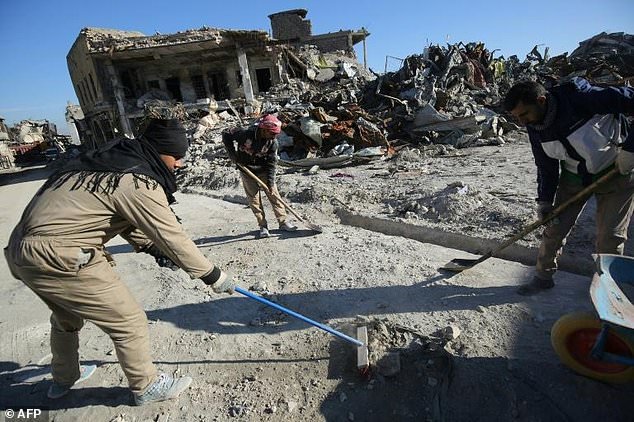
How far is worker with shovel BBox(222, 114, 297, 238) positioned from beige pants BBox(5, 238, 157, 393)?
9.18 ft

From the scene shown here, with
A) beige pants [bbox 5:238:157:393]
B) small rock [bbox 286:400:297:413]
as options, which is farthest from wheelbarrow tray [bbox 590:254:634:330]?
beige pants [bbox 5:238:157:393]

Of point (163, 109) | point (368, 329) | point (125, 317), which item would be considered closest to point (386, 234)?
point (368, 329)

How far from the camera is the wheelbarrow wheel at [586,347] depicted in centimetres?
188

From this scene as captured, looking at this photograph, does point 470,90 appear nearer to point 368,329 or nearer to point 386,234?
point 386,234

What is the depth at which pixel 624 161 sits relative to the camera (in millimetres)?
2064

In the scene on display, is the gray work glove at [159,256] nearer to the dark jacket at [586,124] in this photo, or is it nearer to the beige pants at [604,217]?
the dark jacket at [586,124]

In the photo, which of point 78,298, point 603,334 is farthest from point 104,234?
point 603,334

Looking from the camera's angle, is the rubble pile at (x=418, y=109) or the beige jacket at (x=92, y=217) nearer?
the beige jacket at (x=92, y=217)

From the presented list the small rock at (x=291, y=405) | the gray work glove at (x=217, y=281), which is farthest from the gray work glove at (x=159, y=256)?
the small rock at (x=291, y=405)

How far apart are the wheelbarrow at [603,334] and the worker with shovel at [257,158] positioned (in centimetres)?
344

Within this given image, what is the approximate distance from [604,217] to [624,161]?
528mm

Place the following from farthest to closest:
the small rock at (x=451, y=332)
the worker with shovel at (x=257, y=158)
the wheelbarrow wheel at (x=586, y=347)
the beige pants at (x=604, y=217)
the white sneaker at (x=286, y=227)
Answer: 1. the white sneaker at (x=286, y=227)
2. the worker with shovel at (x=257, y=158)
3. the small rock at (x=451, y=332)
4. the beige pants at (x=604, y=217)
5. the wheelbarrow wheel at (x=586, y=347)

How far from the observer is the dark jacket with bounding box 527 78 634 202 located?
2144mm

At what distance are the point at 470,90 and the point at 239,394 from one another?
44.9ft
